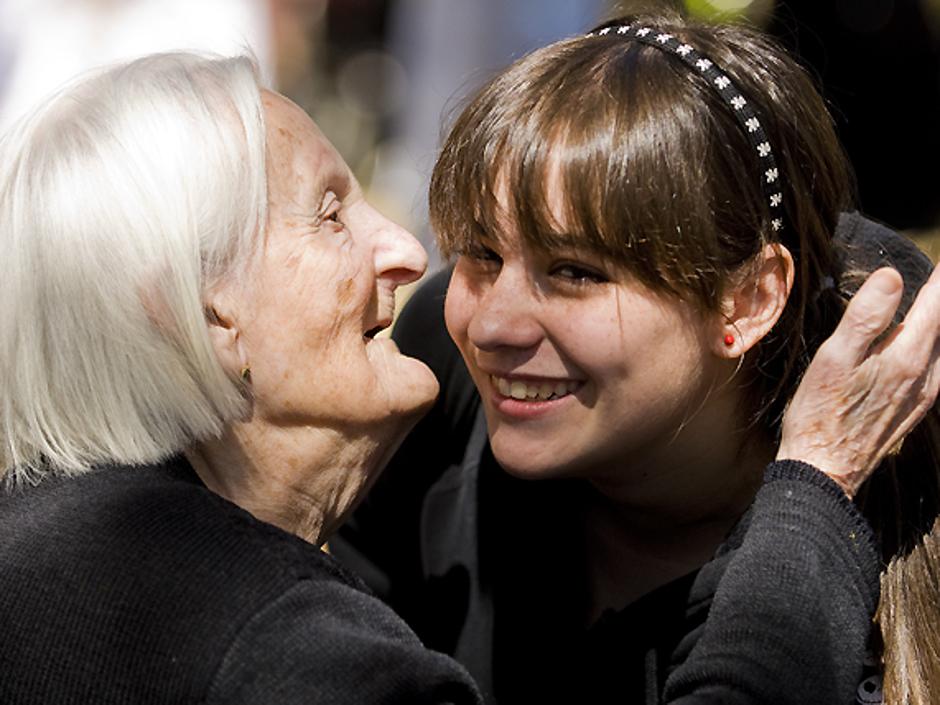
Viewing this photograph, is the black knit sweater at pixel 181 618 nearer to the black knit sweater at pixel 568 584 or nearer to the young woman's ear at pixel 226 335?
the young woman's ear at pixel 226 335

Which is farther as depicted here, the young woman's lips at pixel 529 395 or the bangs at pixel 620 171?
the young woman's lips at pixel 529 395

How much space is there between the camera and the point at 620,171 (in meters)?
2.10

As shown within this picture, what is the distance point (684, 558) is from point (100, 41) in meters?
3.54

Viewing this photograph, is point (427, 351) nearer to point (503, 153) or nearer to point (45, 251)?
point (503, 153)

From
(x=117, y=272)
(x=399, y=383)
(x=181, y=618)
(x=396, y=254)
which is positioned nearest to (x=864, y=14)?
(x=396, y=254)

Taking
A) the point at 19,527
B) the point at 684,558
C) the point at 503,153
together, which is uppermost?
the point at 503,153

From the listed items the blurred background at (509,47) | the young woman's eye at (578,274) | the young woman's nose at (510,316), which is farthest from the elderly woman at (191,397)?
the blurred background at (509,47)

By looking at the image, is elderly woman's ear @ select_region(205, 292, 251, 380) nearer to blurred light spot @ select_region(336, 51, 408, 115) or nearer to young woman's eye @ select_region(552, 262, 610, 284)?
young woman's eye @ select_region(552, 262, 610, 284)

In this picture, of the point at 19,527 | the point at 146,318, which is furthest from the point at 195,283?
the point at 19,527

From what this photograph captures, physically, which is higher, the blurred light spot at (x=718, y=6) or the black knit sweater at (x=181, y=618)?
the blurred light spot at (x=718, y=6)

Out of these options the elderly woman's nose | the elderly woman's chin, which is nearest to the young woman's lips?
the elderly woman's chin

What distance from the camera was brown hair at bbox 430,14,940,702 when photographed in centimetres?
212

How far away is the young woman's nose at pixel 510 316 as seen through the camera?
221cm

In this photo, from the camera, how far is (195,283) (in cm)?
193
